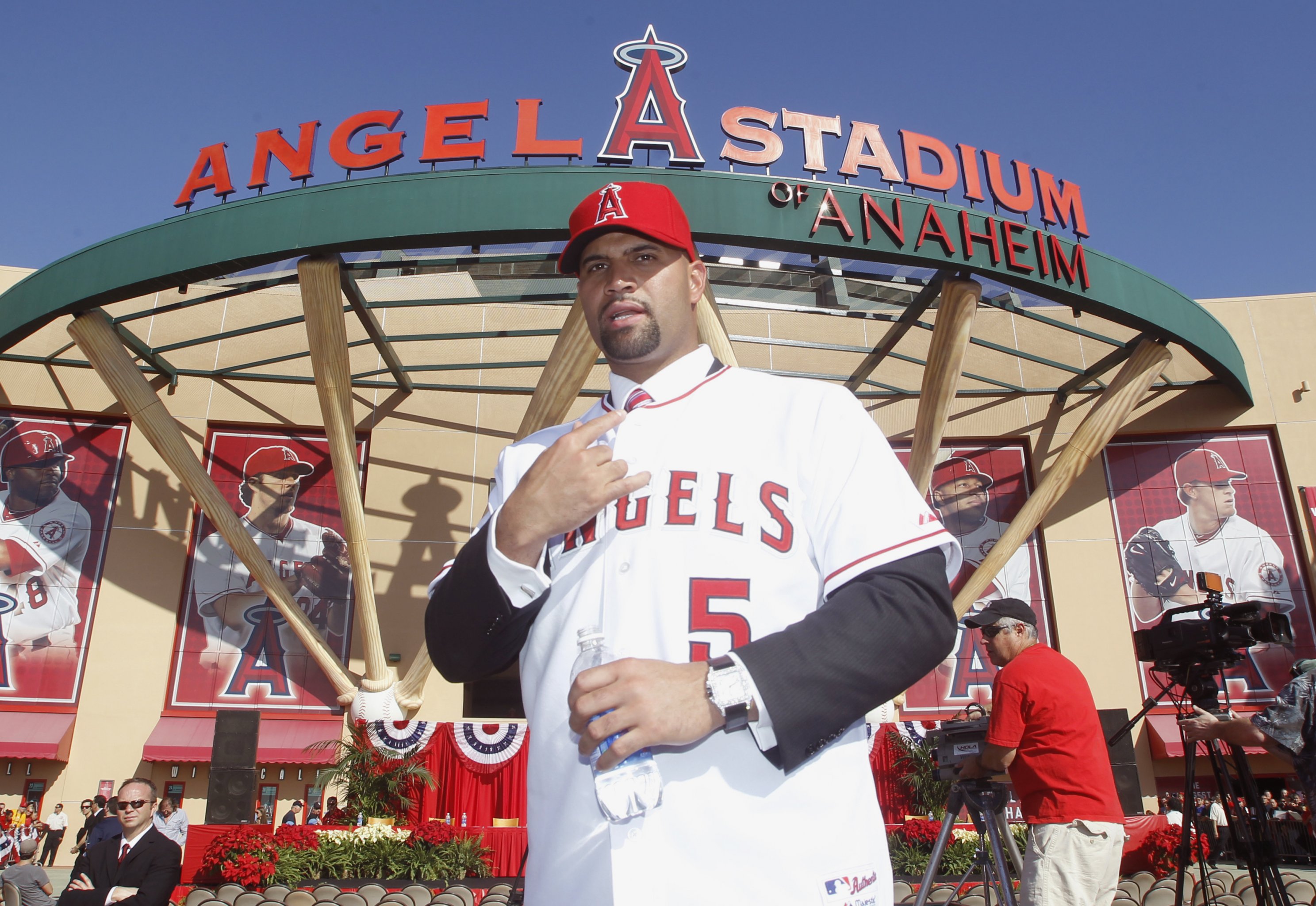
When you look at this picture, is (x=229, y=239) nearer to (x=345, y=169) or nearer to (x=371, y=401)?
(x=345, y=169)

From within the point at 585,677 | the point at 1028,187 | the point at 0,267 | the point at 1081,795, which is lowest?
the point at 1081,795

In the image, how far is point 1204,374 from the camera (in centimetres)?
2014

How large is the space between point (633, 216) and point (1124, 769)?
12.2m

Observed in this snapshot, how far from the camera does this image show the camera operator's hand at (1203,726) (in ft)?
16.0

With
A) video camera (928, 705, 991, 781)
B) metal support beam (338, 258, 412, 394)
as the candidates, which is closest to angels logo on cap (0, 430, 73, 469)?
metal support beam (338, 258, 412, 394)

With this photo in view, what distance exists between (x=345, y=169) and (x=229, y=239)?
2.27m

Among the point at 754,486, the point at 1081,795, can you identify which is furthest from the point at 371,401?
the point at 754,486

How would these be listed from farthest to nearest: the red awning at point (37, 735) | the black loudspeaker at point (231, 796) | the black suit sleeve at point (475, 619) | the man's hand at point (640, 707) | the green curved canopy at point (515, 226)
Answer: the red awning at point (37, 735)
the green curved canopy at point (515, 226)
the black loudspeaker at point (231, 796)
the black suit sleeve at point (475, 619)
the man's hand at point (640, 707)

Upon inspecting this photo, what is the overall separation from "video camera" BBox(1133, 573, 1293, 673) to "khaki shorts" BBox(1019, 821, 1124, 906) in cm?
148

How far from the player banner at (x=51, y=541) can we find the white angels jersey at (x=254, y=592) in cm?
205

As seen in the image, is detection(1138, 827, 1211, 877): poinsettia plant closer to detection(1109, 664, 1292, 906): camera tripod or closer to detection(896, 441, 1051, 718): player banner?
detection(1109, 664, 1292, 906): camera tripod

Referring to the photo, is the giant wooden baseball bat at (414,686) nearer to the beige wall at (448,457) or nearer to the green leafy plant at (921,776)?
the beige wall at (448,457)

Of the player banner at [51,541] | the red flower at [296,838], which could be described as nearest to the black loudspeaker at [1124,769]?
the red flower at [296,838]

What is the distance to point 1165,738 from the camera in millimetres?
18312
